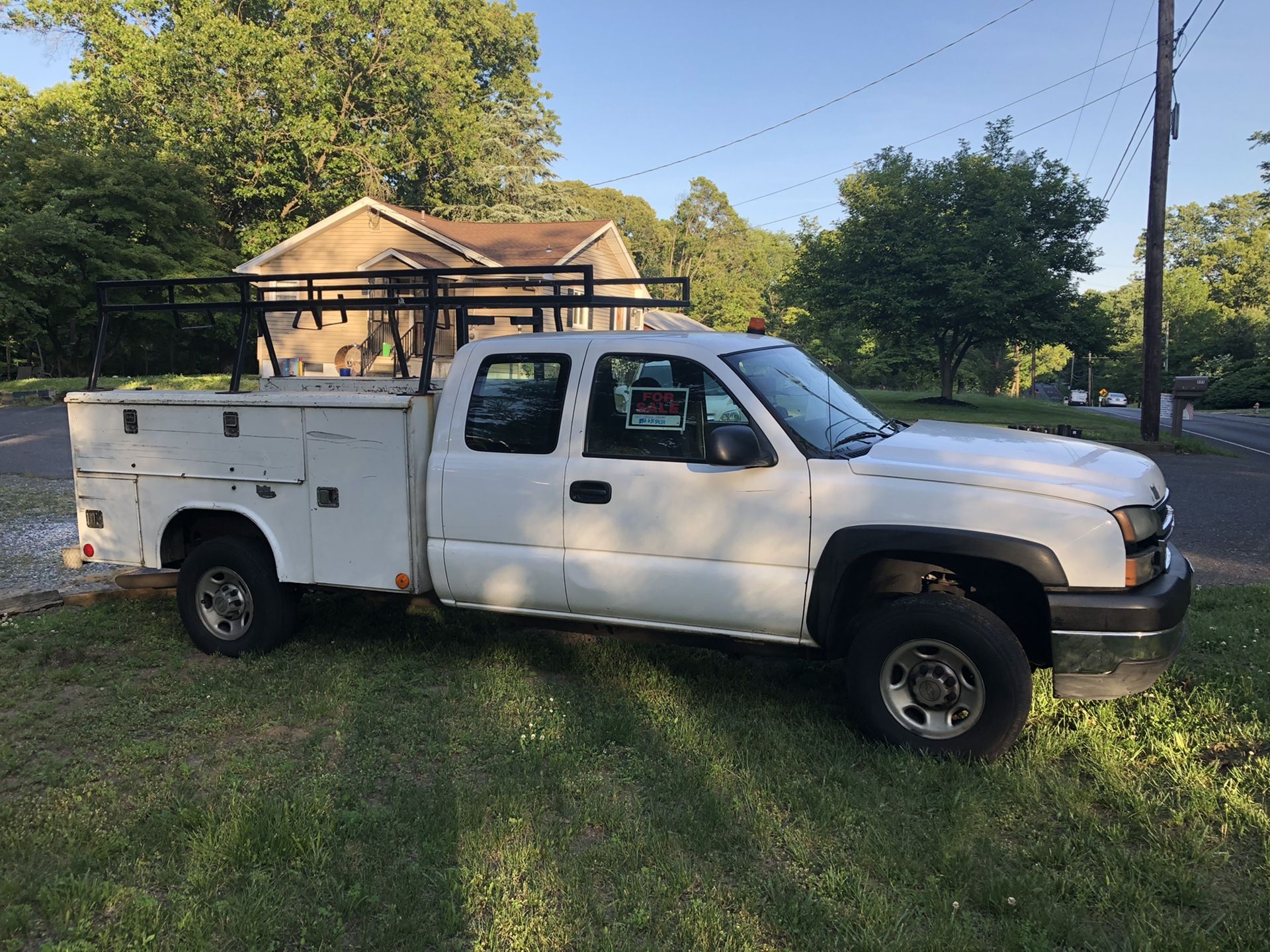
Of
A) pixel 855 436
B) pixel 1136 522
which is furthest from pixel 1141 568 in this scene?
pixel 855 436

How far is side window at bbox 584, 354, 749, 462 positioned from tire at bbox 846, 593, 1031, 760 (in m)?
1.14

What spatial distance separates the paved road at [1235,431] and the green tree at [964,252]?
17.4 feet

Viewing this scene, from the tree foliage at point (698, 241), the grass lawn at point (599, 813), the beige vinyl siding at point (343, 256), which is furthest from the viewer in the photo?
the tree foliage at point (698, 241)

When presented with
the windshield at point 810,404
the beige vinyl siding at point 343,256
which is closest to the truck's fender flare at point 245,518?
the windshield at point 810,404

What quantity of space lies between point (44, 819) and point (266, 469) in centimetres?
207

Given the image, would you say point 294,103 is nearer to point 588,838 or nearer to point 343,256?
point 343,256

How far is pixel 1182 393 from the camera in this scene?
1544 cm

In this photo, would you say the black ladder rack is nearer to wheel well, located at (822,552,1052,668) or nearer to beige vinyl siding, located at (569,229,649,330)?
wheel well, located at (822,552,1052,668)

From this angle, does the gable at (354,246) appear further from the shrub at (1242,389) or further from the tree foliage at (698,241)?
the tree foliage at (698,241)

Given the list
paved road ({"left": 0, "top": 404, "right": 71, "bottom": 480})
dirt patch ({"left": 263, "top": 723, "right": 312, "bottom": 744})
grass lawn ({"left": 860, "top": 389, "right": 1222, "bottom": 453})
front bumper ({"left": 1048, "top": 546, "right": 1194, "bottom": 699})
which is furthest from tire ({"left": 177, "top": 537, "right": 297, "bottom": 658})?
grass lawn ({"left": 860, "top": 389, "right": 1222, "bottom": 453})

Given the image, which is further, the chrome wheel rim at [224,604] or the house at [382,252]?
the house at [382,252]

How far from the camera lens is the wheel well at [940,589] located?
386cm

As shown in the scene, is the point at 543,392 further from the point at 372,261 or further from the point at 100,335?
the point at 372,261

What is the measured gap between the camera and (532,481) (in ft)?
14.4
